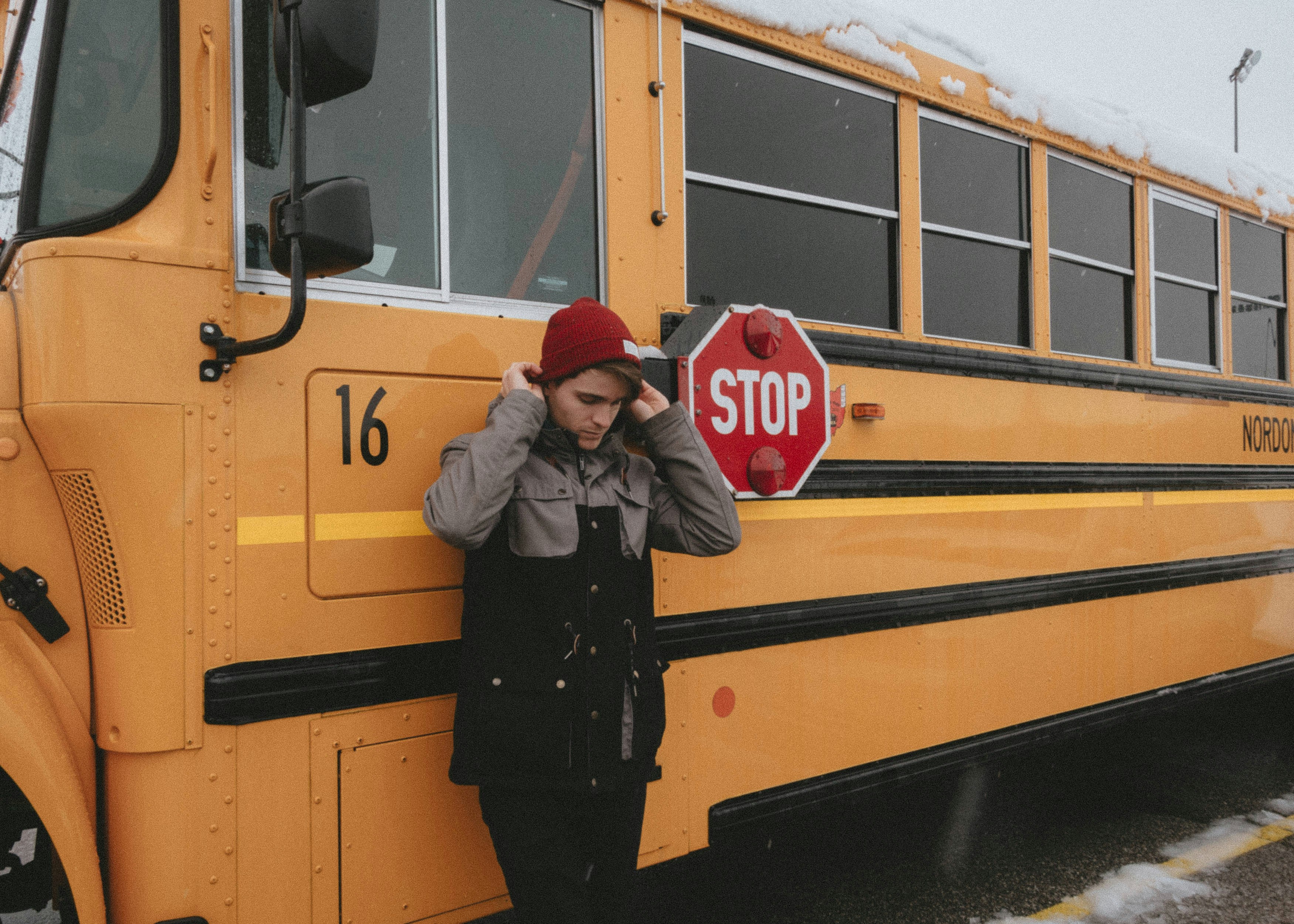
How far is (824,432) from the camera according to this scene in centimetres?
222

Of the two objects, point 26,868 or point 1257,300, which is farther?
point 1257,300

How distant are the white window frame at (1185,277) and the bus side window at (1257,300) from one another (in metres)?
0.10

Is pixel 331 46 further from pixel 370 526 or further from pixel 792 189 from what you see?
pixel 792 189

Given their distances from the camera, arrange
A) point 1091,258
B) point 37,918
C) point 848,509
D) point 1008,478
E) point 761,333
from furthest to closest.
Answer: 1. point 1091,258
2. point 1008,478
3. point 37,918
4. point 848,509
5. point 761,333

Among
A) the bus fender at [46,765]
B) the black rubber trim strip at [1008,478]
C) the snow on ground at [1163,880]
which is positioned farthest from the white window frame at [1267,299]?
the bus fender at [46,765]

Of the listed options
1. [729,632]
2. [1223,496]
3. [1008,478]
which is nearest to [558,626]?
[729,632]

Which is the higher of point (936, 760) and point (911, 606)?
point (911, 606)

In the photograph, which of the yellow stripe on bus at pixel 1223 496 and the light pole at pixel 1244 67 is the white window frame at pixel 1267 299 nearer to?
the yellow stripe on bus at pixel 1223 496

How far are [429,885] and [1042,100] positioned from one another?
2866mm

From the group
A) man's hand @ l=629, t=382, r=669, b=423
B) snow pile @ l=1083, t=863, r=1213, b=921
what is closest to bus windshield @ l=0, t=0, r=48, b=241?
man's hand @ l=629, t=382, r=669, b=423

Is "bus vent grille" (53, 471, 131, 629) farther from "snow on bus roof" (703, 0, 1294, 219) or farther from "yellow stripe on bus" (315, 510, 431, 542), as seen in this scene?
"snow on bus roof" (703, 0, 1294, 219)

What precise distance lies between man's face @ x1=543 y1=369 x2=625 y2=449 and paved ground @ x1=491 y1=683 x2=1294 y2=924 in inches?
66.6

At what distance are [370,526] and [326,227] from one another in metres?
0.56

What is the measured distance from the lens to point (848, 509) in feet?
7.69
